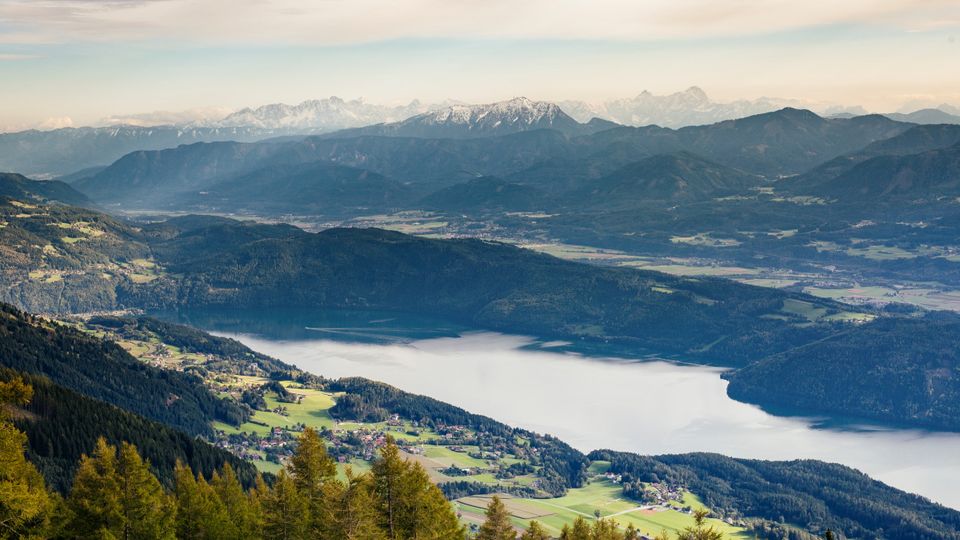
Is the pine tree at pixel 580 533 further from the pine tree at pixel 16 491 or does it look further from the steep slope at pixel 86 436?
the steep slope at pixel 86 436

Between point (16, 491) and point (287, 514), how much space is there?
30.4 feet

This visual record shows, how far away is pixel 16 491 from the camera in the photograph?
3250 centimetres

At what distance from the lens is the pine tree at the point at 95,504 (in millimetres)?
36938

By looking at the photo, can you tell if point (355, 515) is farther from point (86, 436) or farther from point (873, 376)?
point (873, 376)

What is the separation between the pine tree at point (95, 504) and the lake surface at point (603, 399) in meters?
81.5

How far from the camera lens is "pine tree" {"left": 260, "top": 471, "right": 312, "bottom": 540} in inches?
1517

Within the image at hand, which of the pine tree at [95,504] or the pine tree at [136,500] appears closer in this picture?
the pine tree at [95,504]

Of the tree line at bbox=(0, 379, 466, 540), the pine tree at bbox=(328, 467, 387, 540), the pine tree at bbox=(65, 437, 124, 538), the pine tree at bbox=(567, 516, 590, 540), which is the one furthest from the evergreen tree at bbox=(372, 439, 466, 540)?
the pine tree at bbox=(65, 437, 124, 538)

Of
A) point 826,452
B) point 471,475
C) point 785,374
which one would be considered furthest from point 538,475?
point 785,374

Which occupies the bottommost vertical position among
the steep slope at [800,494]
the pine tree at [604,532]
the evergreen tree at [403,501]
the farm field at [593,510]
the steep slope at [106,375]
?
the steep slope at [800,494]

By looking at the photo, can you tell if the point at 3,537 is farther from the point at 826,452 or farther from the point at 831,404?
the point at 831,404

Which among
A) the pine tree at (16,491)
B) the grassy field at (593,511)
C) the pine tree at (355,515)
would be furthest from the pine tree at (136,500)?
the grassy field at (593,511)

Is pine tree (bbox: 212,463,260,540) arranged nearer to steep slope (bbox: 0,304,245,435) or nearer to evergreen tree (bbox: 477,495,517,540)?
evergreen tree (bbox: 477,495,517,540)

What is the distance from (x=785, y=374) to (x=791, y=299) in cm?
4189
